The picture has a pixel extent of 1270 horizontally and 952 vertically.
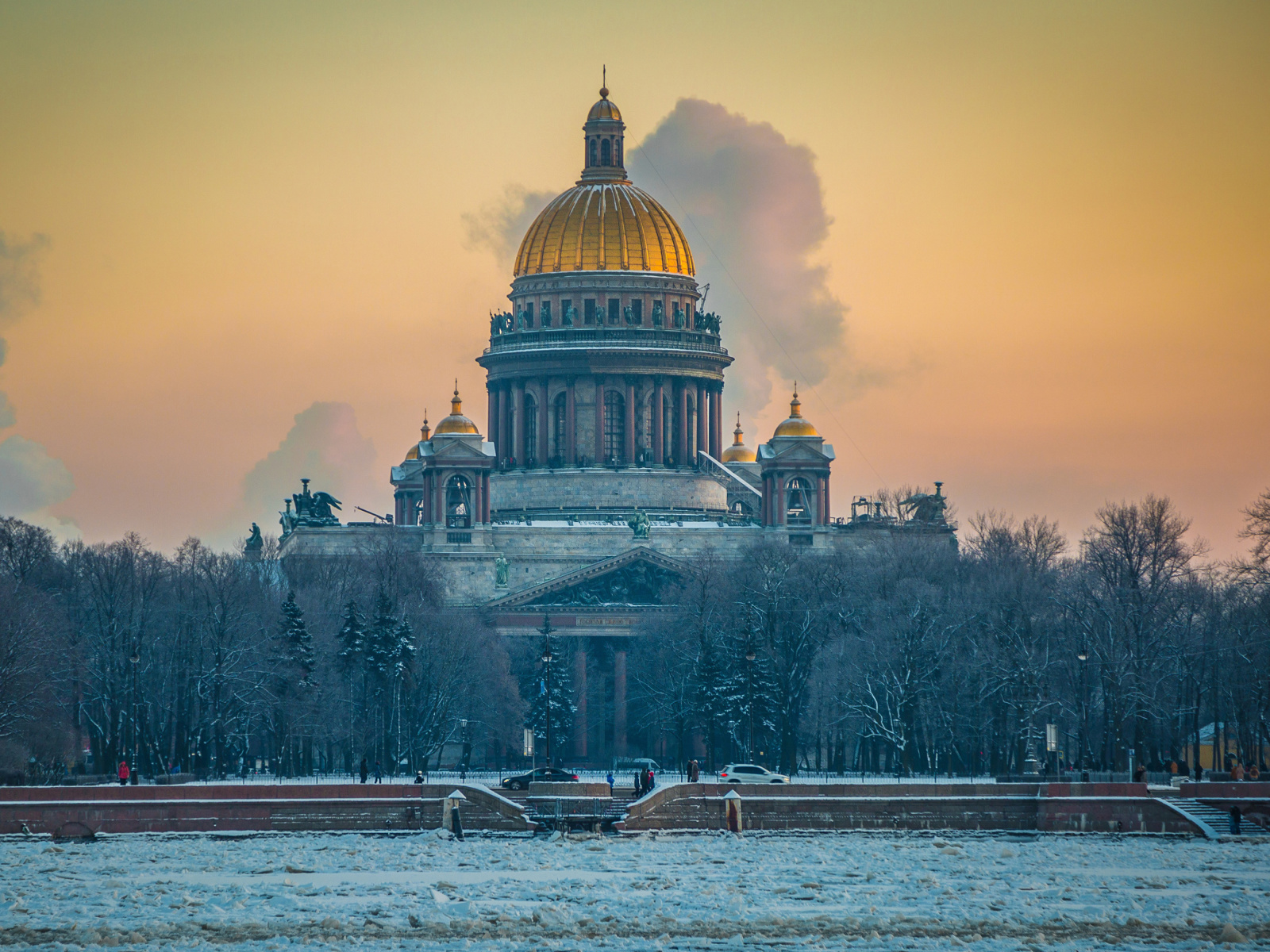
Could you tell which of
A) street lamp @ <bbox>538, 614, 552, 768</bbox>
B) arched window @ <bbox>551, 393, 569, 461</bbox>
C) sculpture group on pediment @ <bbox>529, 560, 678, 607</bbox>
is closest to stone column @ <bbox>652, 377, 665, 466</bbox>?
arched window @ <bbox>551, 393, 569, 461</bbox>

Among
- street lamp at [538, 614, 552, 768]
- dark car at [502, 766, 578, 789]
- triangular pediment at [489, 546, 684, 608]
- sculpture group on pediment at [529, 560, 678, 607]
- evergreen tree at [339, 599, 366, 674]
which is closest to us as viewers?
dark car at [502, 766, 578, 789]

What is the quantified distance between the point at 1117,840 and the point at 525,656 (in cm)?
5240

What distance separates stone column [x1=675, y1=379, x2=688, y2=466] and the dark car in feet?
188

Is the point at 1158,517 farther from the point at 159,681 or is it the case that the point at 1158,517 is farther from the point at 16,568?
the point at 16,568

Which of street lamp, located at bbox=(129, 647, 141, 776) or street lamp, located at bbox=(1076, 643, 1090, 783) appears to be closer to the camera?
street lamp, located at bbox=(1076, 643, 1090, 783)

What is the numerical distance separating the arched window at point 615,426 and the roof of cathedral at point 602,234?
648 centimetres

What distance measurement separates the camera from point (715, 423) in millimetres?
158750

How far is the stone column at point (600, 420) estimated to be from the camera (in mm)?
154500

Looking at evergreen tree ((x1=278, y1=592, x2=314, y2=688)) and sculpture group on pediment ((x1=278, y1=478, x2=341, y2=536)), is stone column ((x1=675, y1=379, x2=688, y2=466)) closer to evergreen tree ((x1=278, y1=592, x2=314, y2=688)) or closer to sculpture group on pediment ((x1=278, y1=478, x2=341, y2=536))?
sculpture group on pediment ((x1=278, y1=478, x2=341, y2=536))

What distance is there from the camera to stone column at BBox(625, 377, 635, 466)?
154 meters

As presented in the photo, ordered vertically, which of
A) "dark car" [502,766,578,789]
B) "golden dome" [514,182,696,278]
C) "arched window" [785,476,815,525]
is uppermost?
"golden dome" [514,182,696,278]

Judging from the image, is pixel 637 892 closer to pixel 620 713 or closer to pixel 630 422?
pixel 620 713

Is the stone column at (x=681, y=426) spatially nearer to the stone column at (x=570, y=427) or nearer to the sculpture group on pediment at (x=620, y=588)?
the stone column at (x=570, y=427)

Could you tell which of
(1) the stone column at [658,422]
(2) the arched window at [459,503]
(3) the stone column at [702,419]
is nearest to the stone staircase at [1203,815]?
(2) the arched window at [459,503]
